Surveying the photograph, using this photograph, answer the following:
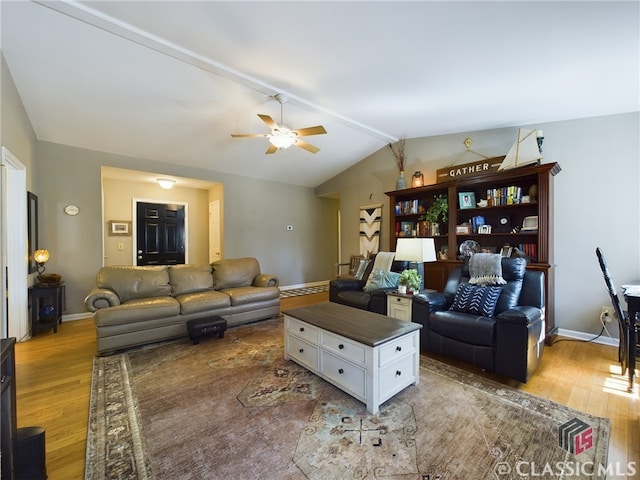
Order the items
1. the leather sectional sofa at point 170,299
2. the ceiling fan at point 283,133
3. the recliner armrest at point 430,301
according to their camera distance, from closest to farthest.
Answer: the recliner armrest at point 430,301 < the leather sectional sofa at point 170,299 < the ceiling fan at point 283,133

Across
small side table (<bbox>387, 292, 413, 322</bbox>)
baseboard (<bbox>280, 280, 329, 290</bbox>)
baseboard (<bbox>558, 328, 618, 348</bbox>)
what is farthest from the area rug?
baseboard (<bbox>280, 280, 329, 290</bbox>)

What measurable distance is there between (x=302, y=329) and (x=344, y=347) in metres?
0.56

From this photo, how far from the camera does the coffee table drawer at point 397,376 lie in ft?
6.49

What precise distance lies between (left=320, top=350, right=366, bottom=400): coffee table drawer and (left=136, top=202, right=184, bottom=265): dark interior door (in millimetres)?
4987

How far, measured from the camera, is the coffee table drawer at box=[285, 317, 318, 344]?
2.42 metres

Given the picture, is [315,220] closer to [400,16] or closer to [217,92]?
[217,92]

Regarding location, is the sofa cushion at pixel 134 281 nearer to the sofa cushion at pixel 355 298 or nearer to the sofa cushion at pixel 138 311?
the sofa cushion at pixel 138 311

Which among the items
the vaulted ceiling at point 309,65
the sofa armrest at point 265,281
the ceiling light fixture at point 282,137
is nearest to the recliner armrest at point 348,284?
the sofa armrest at point 265,281

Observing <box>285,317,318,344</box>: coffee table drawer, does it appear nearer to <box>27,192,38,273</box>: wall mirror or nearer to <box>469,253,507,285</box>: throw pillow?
<box>469,253,507,285</box>: throw pillow

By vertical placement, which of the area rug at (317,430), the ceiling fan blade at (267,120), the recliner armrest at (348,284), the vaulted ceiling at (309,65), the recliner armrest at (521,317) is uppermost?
the vaulted ceiling at (309,65)

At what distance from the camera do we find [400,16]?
2051mm

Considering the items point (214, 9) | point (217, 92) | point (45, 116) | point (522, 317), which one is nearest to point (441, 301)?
point (522, 317)

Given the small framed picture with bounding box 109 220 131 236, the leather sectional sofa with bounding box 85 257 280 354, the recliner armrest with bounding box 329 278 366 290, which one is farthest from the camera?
the small framed picture with bounding box 109 220 131 236

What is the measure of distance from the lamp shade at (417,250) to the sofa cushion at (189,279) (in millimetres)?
2782
